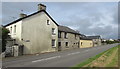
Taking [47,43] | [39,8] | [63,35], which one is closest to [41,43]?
[47,43]

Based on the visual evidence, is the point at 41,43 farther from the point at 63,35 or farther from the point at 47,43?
the point at 63,35

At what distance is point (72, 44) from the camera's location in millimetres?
40031

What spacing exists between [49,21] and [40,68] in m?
20.4

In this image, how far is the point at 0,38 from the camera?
70.2 feet

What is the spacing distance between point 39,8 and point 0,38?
10934mm

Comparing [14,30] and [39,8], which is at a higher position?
[39,8]

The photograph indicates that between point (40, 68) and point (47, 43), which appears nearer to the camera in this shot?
point (40, 68)

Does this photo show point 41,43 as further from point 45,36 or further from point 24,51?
point 24,51

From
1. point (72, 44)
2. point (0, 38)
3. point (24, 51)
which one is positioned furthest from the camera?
point (72, 44)

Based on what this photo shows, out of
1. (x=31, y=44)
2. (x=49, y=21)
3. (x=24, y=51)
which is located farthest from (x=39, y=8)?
(x=24, y=51)

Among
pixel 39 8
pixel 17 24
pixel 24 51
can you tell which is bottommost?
pixel 24 51

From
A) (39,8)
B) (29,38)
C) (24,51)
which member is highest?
(39,8)

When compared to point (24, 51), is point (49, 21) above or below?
above

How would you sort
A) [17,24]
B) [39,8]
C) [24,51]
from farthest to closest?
[39,8]
[17,24]
[24,51]
